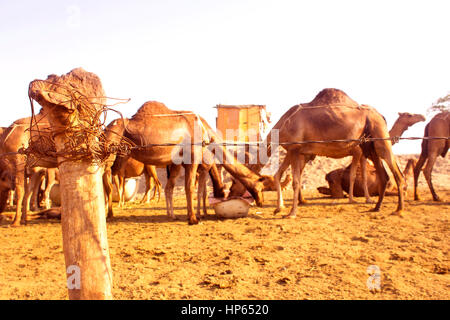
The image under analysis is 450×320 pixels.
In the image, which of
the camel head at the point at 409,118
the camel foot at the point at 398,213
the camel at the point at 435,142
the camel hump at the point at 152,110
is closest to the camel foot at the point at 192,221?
the camel hump at the point at 152,110

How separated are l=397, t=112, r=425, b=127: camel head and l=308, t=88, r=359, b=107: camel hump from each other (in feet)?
13.4

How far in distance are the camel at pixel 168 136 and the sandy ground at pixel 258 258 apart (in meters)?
1.33

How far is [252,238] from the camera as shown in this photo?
6191 mm

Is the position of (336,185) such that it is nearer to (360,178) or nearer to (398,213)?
(360,178)

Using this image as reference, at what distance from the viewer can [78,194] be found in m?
2.76

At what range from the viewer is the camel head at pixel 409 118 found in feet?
39.3

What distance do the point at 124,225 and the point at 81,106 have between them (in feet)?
18.2

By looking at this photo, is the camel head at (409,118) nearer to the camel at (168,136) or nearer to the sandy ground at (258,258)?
the sandy ground at (258,258)

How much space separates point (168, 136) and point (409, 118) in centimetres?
825

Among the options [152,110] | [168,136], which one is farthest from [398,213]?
[152,110]

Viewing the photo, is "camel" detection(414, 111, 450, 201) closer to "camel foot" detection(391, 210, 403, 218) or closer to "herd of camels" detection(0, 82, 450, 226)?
"herd of camels" detection(0, 82, 450, 226)

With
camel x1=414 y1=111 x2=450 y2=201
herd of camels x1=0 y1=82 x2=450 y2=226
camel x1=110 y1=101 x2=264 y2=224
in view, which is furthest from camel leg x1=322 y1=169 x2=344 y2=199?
camel x1=110 y1=101 x2=264 y2=224
